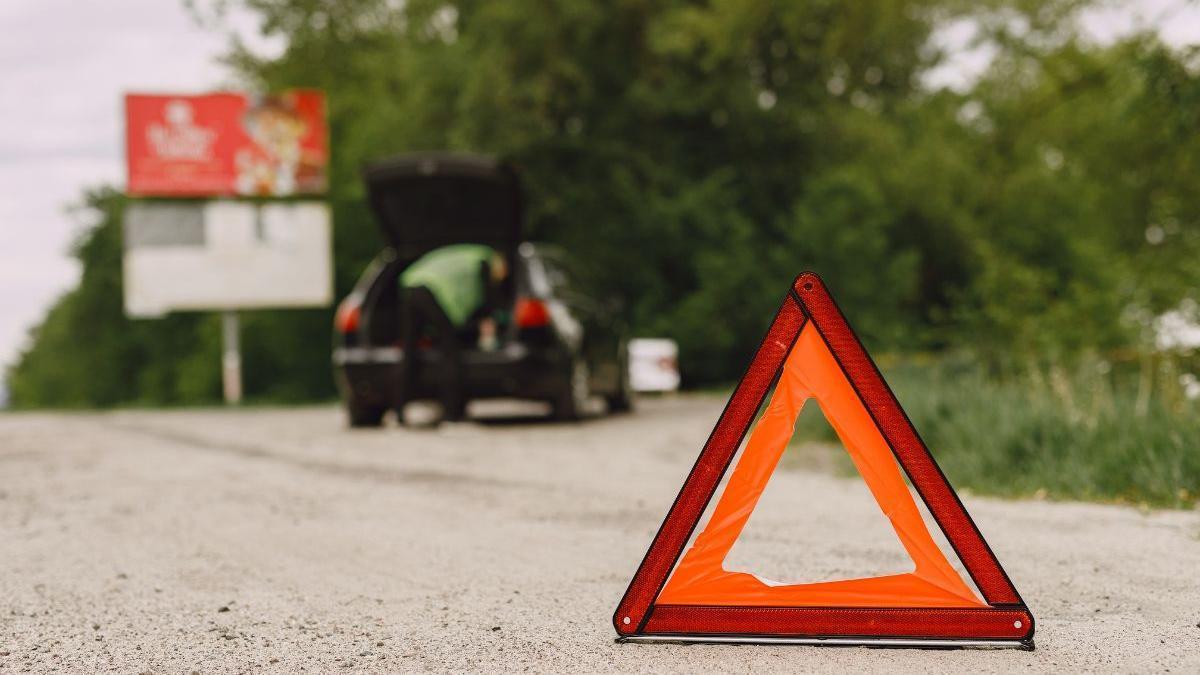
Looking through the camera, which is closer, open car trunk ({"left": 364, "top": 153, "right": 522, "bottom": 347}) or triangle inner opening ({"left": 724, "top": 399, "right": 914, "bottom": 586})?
triangle inner opening ({"left": 724, "top": 399, "right": 914, "bottom": 586})

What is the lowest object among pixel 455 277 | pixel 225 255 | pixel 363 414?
pixel 363 414

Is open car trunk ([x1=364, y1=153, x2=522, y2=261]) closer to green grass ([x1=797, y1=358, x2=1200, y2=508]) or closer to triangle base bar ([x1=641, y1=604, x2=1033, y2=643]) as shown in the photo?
green grass ([x1=797, y1=358, x2=1200, y2=508])

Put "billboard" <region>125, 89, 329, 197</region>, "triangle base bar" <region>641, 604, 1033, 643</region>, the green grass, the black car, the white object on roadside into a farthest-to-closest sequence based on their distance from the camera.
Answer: "billboard" <region>125, 89, 329, 197</region>, the white object on roadside, the black car, the green grass, "triangle base bar" <region>641, 604, 1033, 643</region>

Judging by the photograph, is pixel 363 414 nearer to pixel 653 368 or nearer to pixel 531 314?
pixel 531 314

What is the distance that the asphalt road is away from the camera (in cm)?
352

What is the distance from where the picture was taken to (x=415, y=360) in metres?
11.3

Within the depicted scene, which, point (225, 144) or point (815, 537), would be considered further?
point (225, 144)

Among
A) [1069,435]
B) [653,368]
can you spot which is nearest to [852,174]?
[653,368]

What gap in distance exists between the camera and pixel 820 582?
12.0 ft

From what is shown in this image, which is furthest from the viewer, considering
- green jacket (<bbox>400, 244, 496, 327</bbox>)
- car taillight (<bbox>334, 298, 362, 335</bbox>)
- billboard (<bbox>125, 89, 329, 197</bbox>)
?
billboard (<bbox>125, 89, 329, 197</bbox>)

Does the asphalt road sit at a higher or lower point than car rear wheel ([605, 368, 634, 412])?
higher

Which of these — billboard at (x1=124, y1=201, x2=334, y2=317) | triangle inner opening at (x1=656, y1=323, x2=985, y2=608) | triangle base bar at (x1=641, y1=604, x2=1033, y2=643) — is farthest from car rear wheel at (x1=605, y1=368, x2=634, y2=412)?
billboard at (x1=124, y1=201, x2=334, y2=317)

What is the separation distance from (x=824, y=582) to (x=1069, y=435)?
473 centimetres

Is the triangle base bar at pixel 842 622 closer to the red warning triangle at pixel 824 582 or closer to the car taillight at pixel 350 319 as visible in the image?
the red warning triangle at pixel 824 582
